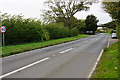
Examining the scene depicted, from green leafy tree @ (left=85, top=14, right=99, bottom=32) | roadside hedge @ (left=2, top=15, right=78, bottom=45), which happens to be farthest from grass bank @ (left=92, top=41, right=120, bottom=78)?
green leafy tree @ (left=85, top=14, right=99, bottom=32)

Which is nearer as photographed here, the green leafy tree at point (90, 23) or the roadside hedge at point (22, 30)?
the roadside hedge at point (22, 30)

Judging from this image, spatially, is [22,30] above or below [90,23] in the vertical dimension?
below

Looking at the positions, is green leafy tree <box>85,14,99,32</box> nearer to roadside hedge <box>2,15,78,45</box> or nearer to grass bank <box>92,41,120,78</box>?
roadside hedge <box>2,15,78,45</box>

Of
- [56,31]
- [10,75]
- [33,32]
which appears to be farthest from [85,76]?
[56,31]

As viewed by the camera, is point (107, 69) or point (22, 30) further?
point (22, 30)

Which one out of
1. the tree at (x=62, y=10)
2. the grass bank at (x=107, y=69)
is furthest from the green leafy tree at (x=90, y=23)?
the grass bank at (x=107, y=69)

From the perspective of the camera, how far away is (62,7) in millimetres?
50781

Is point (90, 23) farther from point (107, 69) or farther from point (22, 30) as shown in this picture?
point (107, 69)

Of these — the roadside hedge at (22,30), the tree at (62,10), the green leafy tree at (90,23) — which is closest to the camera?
the roadside hedge at (22,30)

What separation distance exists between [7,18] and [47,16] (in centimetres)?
3294

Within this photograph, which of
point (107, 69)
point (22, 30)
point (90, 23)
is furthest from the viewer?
point (90, 23)

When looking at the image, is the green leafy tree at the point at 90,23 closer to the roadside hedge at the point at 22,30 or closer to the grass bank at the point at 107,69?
the roadside hedge at the point at 22,30

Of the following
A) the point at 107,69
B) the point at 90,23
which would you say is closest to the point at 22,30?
the point at 107,69

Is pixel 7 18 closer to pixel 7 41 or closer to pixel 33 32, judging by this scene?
pixel 7 41
